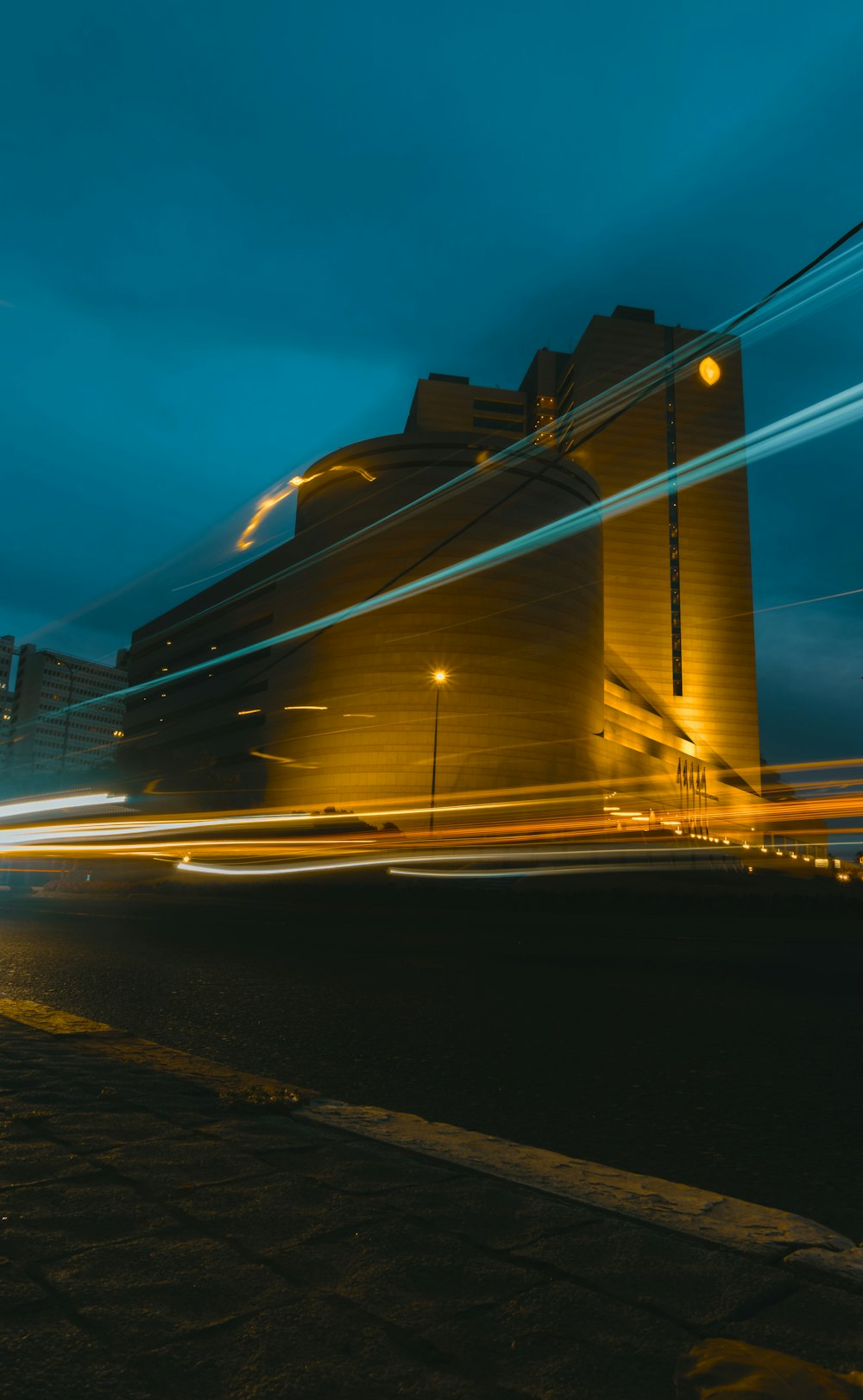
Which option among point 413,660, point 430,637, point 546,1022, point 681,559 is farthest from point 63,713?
point 546,1022

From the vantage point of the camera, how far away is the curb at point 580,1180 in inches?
89.4

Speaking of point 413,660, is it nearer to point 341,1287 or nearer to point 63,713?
point 341,1287

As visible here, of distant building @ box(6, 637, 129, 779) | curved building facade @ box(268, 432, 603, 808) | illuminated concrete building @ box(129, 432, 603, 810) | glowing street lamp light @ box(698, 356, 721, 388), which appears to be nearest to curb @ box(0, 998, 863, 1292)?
curved building facade @ box(268, 432, 603, 808)

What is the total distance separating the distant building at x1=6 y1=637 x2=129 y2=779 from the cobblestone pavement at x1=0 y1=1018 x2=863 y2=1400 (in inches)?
4532

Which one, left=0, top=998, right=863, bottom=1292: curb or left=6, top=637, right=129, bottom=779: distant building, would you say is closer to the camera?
left=0, top=998, right=863, bottom=1292: curb

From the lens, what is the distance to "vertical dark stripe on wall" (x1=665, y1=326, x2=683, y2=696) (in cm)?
11444

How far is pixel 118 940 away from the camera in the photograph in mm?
10945

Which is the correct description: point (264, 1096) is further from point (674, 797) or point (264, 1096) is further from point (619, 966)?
point (674, 797)

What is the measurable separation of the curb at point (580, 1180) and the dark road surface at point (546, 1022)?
1.24ft

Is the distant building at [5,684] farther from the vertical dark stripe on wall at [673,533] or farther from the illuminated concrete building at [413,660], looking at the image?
the vertical dark stripe on wall at [673,533]

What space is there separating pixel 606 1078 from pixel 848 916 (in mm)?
15130

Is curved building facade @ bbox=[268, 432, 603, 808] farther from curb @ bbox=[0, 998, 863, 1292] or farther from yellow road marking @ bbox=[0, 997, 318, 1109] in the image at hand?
curb @ bbox=[0, 998, 863, 1292]

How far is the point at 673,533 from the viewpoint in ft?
384

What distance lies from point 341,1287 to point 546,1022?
4.39 meters
